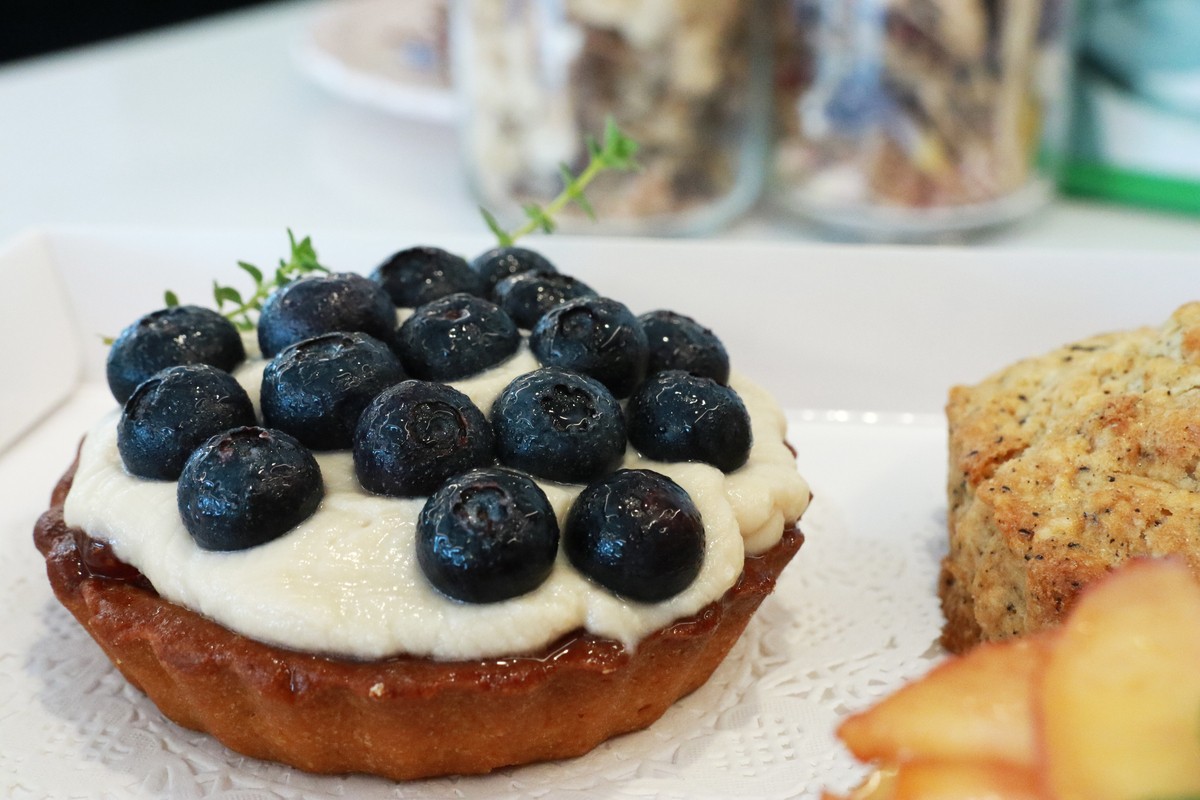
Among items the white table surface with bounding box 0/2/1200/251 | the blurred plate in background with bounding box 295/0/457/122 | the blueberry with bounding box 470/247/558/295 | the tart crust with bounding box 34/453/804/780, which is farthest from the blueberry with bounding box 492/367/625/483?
the blurred plate in background with bounding box 295/0/457/122

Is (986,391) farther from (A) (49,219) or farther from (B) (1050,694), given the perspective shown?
(A) (49,219)

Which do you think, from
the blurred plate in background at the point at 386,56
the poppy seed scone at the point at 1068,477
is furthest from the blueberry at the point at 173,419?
the blurred plate in background at the point at 386,56

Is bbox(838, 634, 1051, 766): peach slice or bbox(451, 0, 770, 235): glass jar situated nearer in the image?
bbox(838, 634, 1051, 766): peach slice

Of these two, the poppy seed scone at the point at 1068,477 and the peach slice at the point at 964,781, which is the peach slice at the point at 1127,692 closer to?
the peach slice at the point at 964,781

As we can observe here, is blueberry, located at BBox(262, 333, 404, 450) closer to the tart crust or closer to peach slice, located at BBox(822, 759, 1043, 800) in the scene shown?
the tart crust

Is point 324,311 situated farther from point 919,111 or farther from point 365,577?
point 919,111

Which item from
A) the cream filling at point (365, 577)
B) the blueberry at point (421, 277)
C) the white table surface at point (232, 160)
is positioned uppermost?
the blueberry at point (421, 277)
